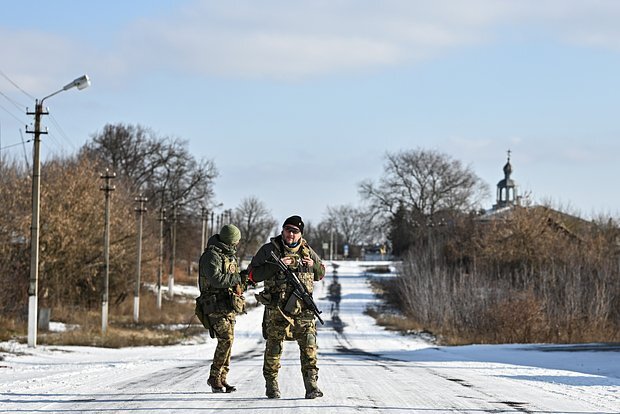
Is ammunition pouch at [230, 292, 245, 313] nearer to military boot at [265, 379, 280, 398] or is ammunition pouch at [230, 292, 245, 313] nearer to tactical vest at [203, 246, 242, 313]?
tactical vest at [203, 246, 242, 313]

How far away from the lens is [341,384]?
13.8 metres

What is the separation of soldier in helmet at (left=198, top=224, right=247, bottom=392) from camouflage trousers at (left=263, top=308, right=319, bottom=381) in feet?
2.35

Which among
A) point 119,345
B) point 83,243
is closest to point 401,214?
point 83,243

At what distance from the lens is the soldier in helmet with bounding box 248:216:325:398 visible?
11.0 meters

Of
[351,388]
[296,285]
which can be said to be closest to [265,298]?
[296,285]

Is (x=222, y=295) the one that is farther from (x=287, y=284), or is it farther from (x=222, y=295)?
(x=287, y=284)

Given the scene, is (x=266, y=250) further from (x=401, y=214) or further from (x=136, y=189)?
(x=401, y=214)

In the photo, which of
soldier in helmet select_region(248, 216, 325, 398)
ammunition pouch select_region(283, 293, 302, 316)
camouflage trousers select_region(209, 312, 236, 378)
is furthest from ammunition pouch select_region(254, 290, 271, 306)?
camouflage trousers select_region(209, 312, 236, 378)

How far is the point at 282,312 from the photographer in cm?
1098

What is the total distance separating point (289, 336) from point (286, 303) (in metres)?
0.40

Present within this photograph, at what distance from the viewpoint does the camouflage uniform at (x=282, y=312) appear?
36.1 ft

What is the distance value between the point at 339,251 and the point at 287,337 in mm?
149297

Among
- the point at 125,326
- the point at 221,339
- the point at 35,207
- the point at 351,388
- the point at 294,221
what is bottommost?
the point at 125,326

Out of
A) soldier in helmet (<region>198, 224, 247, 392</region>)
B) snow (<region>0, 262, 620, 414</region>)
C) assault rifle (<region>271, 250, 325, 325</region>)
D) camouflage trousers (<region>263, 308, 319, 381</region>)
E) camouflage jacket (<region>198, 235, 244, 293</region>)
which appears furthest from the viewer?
soldier in helmet (<region>198, 224, 247, 392</region>)
